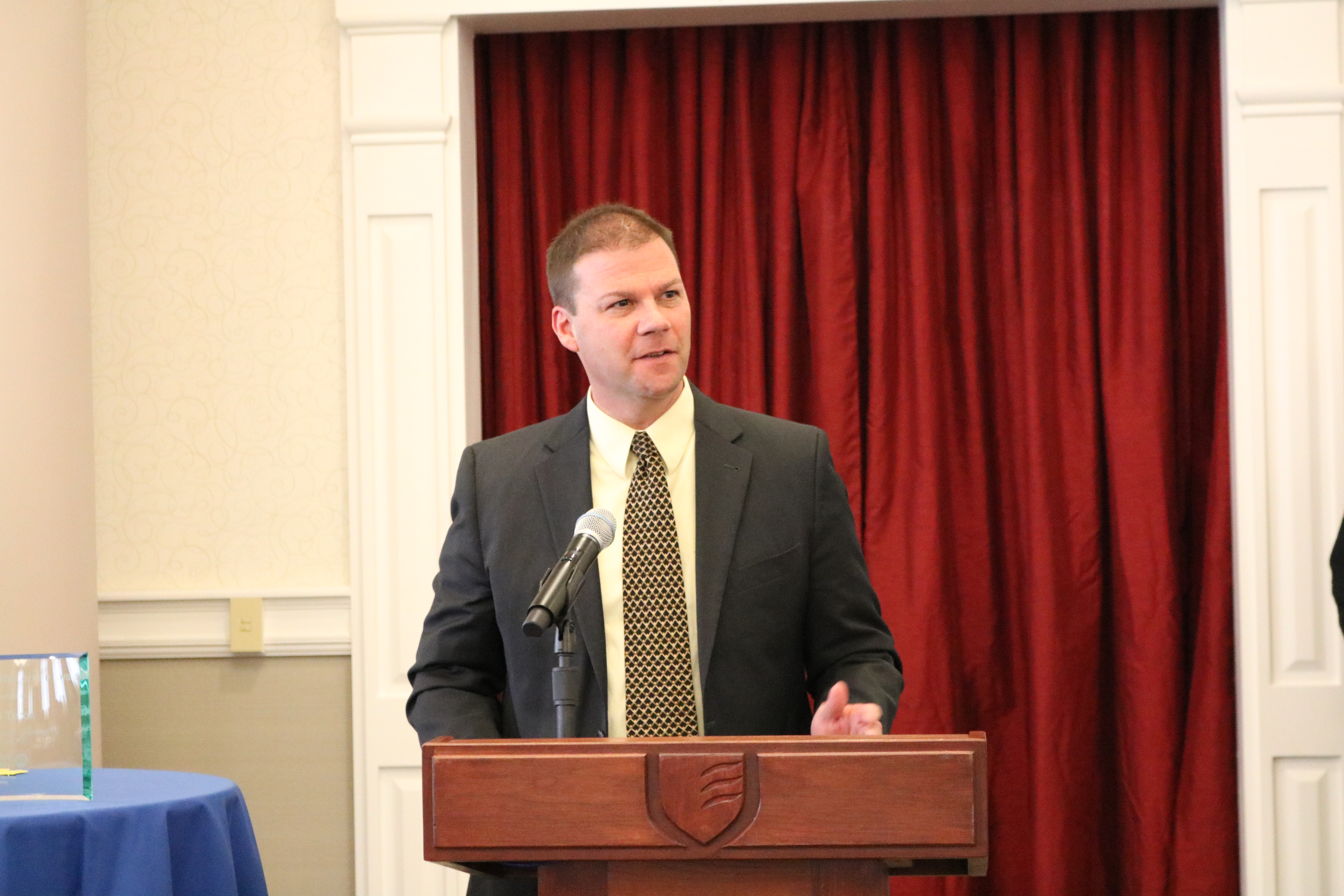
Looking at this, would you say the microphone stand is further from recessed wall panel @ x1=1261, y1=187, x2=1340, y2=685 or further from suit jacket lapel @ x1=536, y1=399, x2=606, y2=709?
recessed wall panel @ x1=1261, y1=187, x2=1340, y2=685

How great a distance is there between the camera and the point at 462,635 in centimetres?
199

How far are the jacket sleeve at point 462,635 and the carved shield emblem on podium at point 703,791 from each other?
0.70m

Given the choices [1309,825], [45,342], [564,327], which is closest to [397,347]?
[45,342]

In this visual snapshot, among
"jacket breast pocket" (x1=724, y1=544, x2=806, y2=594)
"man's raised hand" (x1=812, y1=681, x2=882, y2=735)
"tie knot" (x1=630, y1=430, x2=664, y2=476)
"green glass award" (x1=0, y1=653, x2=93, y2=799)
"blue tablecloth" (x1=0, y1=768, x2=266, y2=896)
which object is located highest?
"tie knot" (x1=630, y1=430, x2=664, y2=476)

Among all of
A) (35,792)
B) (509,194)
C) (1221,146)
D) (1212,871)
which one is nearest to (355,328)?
(509,194)

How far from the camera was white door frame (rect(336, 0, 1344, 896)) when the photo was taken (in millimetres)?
3115

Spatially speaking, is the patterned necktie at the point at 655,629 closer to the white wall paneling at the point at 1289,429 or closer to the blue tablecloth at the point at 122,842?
the blue tablecloth at the point at 122,842

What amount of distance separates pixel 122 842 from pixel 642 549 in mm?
871

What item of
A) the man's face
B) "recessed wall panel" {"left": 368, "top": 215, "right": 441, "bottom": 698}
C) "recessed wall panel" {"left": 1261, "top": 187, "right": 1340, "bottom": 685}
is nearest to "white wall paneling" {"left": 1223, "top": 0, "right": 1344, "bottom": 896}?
"recessed wall panel" {"left": 1261, "top": 187, "right": 1340, "bottom": 685}

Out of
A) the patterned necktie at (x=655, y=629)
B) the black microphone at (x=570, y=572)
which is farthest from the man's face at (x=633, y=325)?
the black microphone at (x=570, y=572)

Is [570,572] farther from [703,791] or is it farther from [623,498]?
[623,498]

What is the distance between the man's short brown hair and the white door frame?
1.24 metres

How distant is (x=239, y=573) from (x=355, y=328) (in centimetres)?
68

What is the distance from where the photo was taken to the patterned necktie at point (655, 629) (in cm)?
182
